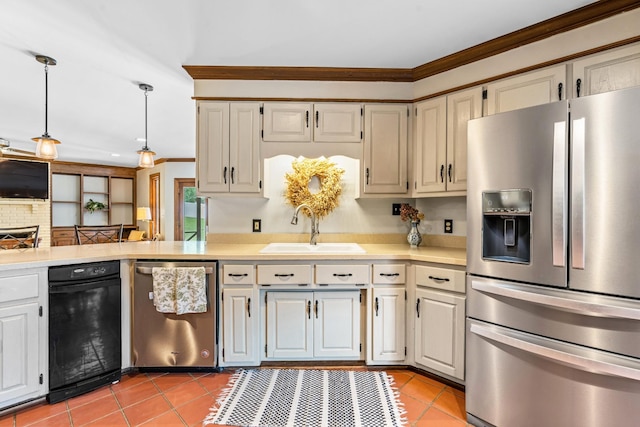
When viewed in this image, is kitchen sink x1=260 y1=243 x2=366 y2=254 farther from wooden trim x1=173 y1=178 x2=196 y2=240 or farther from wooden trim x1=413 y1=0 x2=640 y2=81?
wooden trim x1=173 y1=178 x2=196 y2=240

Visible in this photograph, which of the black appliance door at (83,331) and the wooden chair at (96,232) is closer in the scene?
the black appliance door at (83,331)

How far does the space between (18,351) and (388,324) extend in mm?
2384

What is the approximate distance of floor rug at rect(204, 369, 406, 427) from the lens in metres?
1.79

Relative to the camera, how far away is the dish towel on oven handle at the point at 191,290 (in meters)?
2.21

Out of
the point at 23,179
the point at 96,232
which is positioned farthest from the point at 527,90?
the point at 23,179

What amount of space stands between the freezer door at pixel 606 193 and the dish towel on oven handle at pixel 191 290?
86.4 inches

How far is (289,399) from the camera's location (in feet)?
6.49

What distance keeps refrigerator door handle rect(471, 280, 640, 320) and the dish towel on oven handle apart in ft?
6.06

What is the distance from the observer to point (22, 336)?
1859 millimetres

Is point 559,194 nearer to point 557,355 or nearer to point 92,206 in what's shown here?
point 557,355

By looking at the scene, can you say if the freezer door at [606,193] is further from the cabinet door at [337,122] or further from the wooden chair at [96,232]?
the wooden chair at [96,232]

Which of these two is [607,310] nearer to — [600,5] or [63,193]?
[600,5]

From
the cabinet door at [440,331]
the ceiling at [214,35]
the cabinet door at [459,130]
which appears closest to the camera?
the ceiling at [214,35]

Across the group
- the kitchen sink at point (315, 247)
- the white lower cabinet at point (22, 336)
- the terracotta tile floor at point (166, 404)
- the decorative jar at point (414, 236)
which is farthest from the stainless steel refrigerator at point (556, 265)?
the white lower cabinet at point (22, 336)
